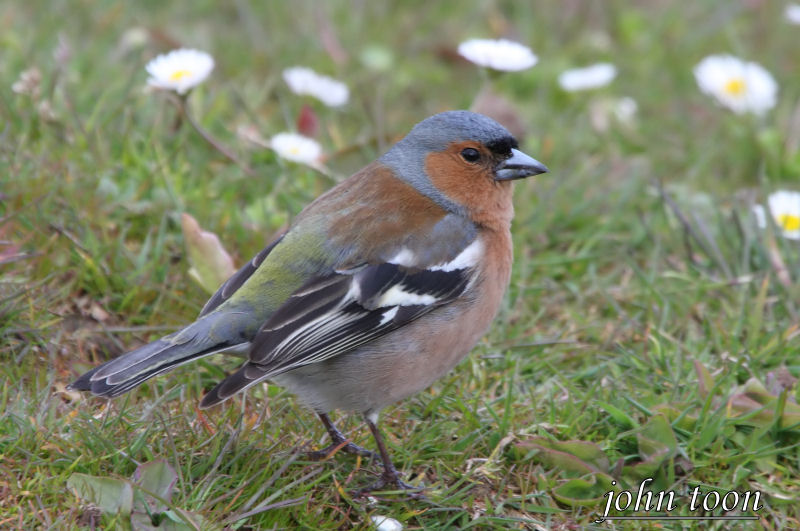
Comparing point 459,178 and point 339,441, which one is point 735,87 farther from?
point 339,441

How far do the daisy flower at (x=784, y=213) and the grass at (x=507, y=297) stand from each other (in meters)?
0.10

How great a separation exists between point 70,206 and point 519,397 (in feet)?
7.45

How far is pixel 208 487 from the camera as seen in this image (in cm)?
339

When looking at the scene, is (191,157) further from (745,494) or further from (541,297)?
(745,494)

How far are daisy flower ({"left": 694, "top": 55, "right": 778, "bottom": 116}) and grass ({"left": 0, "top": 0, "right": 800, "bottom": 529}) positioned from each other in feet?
0.39

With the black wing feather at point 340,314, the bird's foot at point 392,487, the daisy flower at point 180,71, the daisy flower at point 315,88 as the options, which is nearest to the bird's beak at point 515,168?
the black wing feather at point 340,314

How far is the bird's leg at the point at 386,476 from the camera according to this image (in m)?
3.67

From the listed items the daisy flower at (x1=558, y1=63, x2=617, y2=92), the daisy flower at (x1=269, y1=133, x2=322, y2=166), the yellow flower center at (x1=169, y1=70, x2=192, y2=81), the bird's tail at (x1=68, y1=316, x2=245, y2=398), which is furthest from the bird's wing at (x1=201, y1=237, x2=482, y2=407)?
the daisy flower at (x1=558, y1=63, x2=617, y2=92)

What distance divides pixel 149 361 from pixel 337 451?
2.68 feet

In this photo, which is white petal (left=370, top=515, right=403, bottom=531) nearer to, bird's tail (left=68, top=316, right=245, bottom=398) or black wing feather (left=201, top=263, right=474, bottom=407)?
black wing feather (left=201, top=263, right=474, bottom=407)

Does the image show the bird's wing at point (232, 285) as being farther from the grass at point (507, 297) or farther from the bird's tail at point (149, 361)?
the grass at point (507, 297)

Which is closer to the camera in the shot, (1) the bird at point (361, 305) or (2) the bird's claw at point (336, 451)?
(1) the bird at point (361, 305)

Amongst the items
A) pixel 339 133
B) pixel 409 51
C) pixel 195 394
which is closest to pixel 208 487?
pixel 195 394

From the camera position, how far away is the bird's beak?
426cm
